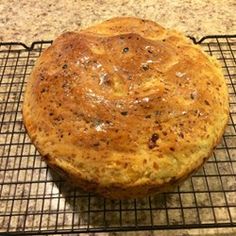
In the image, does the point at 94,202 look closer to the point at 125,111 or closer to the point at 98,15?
the point at 125,111

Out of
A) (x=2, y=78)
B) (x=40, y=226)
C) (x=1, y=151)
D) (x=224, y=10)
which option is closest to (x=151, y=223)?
(x=40, y=226)

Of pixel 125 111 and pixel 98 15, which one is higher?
pixel 125 111

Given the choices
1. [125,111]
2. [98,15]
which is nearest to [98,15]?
[98,15]

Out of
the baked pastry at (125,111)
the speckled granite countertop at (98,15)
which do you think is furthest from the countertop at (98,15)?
the baked pastry at (125,111)

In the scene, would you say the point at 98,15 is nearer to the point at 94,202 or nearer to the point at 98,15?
the point at 98,15

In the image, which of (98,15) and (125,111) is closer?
(125,111)

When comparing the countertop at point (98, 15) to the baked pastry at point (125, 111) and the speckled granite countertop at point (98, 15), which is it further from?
the baked pastry at point (125, 111)

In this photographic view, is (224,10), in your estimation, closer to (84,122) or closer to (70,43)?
(70,43)
